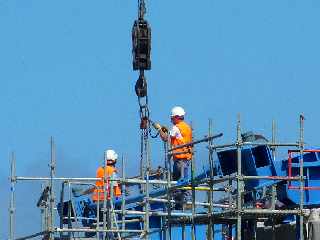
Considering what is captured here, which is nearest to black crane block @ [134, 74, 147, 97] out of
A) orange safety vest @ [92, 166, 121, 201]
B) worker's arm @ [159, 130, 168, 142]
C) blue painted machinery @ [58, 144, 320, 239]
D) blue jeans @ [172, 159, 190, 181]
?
worker's arm @ [159, 130, 168, 142]

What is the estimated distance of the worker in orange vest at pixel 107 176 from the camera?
4578 centimetres

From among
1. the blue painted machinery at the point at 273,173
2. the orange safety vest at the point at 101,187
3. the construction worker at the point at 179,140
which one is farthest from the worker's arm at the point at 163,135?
the blue painted machinery at the point at 273,173

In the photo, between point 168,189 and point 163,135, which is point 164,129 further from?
point 168,189

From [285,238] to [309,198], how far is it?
134 centimetres

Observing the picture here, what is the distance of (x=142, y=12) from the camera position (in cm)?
4534

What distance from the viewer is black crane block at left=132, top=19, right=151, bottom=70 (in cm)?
4459

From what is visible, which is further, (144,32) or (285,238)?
(144,32)

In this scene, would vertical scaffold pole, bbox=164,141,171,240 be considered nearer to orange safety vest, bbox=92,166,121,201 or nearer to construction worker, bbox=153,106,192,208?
construction worker, bbox=153,106,192,208

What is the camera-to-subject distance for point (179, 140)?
142ft

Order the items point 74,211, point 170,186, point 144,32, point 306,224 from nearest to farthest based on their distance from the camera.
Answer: point 306,224
point 170,186
point 144,32
point 74,211

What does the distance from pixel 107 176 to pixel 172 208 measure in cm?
375

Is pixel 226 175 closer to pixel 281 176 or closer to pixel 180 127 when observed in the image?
pixel 281 176

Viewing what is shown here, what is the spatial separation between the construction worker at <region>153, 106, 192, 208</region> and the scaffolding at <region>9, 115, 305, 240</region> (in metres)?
0.29

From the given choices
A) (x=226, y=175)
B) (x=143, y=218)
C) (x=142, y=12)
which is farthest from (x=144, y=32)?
(x=226, y=175)
